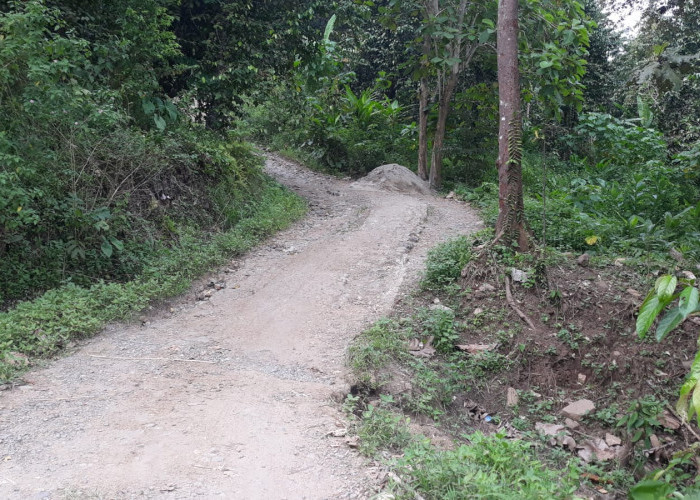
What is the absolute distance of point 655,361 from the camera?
5.08 m

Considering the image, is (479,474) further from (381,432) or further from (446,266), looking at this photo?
(446,266)

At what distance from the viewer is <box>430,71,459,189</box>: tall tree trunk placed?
38.5 ft

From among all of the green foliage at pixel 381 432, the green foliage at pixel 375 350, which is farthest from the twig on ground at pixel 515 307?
the green foliage at pixel 381 432

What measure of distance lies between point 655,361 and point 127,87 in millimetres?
6863

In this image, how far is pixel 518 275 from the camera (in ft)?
20.5

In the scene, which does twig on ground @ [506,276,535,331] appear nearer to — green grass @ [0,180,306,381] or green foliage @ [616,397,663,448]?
green foliage @ [616,397,663,448]

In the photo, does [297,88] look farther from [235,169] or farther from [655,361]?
[655,361]

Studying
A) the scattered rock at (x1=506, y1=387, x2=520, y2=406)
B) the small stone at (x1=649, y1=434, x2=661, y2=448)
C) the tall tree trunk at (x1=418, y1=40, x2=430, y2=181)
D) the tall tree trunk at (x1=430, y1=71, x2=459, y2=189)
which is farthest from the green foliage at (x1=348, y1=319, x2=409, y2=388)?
the tall tree trunk at (x1=418, y1=40, x2=430, y2=181)

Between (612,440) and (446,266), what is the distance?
2.81 meters

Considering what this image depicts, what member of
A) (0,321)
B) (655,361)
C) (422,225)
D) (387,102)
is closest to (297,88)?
(422,225)

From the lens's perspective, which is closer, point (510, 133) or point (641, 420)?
point (641, 420)

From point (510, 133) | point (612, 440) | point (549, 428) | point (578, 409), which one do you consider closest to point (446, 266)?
point (510, 133)

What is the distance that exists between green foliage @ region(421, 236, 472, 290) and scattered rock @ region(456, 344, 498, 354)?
1058mm

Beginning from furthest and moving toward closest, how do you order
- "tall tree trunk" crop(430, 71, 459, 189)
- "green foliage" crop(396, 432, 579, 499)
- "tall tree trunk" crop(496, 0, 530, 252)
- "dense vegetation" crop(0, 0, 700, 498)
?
"tall tree trunk" crop(430, 71, 459, 189) < "tall tree trunk" crop(496, 0, 530, 252) < "dense vegetation" crop(0, 0, 700, 498) < "green foliage" crop(396, 432, 579, 499)
